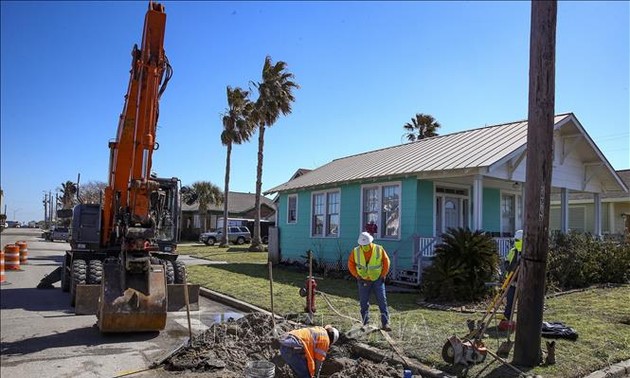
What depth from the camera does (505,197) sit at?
64.7ft

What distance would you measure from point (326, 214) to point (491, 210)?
5.95 m

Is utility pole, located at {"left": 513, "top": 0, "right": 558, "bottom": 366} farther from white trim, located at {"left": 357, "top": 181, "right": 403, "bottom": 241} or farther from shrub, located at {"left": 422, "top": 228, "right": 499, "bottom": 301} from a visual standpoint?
white trim, located at {"left": 357, "top": 181, "right": 403, "bottom": 241}

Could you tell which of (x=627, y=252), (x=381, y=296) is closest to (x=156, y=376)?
(x=381, y=296)

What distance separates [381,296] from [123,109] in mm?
6226

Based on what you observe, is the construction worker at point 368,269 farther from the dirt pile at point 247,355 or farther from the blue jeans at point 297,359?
the blue jeans at point 297,359

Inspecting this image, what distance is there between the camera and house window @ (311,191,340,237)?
19.5m

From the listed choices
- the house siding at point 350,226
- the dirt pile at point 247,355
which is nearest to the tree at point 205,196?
the house siding at point 350,226

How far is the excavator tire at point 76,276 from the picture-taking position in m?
11.4

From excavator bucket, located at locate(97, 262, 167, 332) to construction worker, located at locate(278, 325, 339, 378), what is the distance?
4.09 meters

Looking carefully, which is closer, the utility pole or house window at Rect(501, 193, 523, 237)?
the utility pole

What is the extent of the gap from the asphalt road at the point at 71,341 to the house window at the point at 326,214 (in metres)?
7.50

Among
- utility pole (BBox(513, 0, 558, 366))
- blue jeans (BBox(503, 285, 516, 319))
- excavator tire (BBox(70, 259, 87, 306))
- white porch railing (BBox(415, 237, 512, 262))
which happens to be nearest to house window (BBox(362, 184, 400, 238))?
white porch railing (BBox(415, 237, 512, 262))

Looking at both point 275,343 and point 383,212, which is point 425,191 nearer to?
point 383,212

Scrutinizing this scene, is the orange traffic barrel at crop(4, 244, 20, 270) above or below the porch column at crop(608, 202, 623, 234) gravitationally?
below
